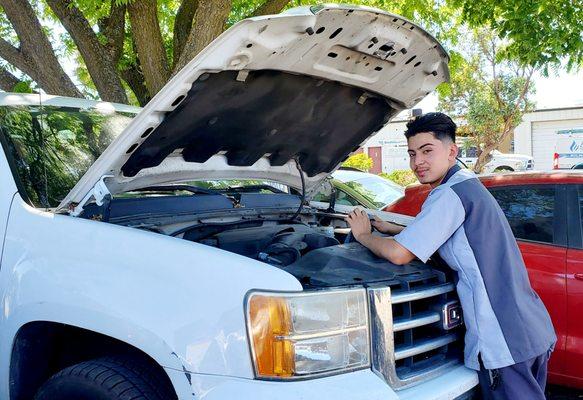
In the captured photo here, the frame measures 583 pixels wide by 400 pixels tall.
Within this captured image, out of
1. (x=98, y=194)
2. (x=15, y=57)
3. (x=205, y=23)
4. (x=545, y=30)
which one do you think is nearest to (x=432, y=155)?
(x=98, y=194)

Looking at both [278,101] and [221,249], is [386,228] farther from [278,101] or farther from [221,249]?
[221,249]

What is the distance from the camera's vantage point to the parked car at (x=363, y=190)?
24.6ft

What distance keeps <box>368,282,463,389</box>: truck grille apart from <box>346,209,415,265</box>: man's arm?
0.14 metres

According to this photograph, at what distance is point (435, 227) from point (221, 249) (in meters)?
0.91

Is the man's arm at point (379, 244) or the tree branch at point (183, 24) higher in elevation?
the tree branch at point (183, 24)

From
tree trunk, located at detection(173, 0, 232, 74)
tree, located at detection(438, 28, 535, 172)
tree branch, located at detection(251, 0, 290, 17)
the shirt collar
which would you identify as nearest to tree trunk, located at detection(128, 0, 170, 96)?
tree trunk, located at detection(173, 0, 232, 74)

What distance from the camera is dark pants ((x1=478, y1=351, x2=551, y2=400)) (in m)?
2.32

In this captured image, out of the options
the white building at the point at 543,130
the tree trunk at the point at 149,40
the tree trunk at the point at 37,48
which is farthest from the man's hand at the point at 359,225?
the white building at the point at 543,130

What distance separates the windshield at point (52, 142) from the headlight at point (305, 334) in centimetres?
139

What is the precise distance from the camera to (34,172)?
9.50ft

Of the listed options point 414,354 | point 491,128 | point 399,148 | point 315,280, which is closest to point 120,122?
point 315,280

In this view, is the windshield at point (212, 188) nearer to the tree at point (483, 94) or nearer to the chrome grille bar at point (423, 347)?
the chrome grille bar at point (423, 347)

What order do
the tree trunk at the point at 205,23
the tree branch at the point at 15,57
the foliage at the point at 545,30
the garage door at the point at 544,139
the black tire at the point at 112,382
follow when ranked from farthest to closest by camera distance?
1. the garage door at the point at 544,139
2. the tree branch at the point at 15,57
3. the tree trunk at the point at 205,23
4. the foliage at the point at 545,30
5. the black tire at the point at 112,382

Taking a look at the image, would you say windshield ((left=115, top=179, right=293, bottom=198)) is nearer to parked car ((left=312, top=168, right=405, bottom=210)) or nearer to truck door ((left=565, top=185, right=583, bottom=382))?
truck door ((left=565, top=185, right=583, bottom=382))
